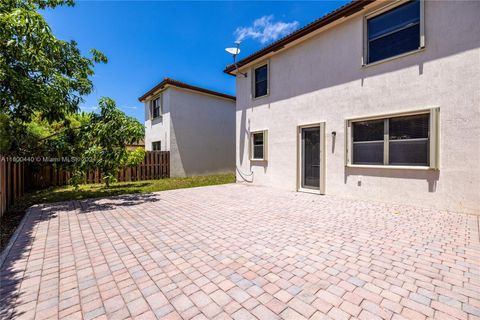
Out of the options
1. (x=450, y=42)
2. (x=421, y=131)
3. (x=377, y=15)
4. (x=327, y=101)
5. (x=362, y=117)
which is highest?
(x=377, y=15)

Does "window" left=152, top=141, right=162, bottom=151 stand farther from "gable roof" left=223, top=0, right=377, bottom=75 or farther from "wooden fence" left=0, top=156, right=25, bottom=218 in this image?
"gable roof" left=223, top=0, right=377, bottom=75

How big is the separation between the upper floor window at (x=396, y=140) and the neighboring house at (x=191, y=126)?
10.5 m

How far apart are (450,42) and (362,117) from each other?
100 inches

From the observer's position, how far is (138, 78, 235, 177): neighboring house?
46.6 feet

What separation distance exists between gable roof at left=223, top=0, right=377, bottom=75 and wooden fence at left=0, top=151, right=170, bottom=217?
26.6ft

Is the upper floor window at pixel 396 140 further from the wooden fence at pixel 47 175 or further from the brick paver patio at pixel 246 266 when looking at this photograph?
the wooden fence at pixel 47 175

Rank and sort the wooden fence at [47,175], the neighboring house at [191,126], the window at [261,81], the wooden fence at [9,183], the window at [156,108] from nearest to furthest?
the wooden fence at [9,183] → the wooden fence at [47,175] → the window at [261,81] → the neighboring house at [191,126] → the window at [156,108]

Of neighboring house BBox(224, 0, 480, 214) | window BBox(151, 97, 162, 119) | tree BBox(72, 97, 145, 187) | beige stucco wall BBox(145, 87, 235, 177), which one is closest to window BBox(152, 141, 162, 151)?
beige stucco wall BBox(145, 87, 235, 177)

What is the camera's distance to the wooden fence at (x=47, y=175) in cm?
648

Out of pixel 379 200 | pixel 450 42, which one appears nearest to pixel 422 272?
pixel 379 200

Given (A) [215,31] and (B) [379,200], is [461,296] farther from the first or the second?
(A) [215,31]

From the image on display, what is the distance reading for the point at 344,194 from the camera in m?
7.40

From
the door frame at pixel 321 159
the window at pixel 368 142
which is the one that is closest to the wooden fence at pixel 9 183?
the door frame at pixel 321 159

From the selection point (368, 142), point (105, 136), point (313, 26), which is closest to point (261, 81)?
point (313, 26)
